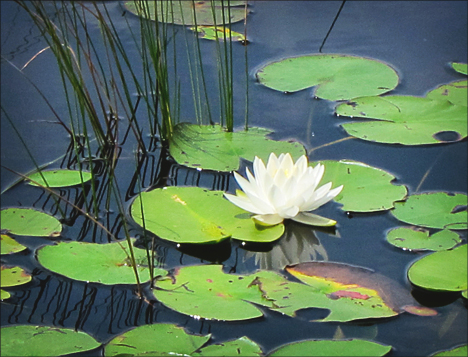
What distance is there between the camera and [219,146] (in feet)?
7.88

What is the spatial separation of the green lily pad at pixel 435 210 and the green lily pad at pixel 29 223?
1.12 metres

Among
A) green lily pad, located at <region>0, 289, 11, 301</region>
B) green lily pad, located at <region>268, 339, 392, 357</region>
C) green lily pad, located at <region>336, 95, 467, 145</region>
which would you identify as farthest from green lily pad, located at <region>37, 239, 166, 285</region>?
green lily pad, located at <region>336, 95, 467, 145</region>

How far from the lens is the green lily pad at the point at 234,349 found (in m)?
1.46

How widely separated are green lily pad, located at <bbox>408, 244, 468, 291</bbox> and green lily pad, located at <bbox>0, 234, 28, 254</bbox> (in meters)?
1.18

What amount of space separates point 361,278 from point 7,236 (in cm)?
112

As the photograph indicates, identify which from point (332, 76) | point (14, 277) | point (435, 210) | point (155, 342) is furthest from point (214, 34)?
point (155, 342)

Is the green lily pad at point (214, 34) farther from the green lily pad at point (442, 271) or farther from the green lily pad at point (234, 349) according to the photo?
the green lily pad at point (234, 349)

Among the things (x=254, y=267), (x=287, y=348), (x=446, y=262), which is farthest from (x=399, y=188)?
(x=287, y=348)

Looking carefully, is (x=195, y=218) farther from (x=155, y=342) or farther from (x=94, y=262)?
(x=155, y=342)

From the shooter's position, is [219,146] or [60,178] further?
[219,146]

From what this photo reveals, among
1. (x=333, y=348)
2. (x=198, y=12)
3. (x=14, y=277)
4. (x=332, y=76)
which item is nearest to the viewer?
(x=333, y=348)

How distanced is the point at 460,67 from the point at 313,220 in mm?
1449

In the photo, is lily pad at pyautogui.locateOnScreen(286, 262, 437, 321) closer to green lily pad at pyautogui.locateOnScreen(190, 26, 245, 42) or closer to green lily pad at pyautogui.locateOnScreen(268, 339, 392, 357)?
green lily pad at pyautogui.locateOnScreen(268, 339, 392, 357)

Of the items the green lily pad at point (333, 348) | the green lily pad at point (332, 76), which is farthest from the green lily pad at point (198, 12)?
the green lily pad at point (333, 348)
